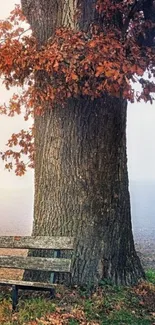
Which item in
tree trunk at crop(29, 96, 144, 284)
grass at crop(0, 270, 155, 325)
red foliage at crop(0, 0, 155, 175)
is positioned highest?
red foliage at crop(0, 0, 155, 175)

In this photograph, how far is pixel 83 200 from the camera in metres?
8.11

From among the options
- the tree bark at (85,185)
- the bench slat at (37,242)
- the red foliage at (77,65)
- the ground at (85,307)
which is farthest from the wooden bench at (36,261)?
the red foliage at (77,65)

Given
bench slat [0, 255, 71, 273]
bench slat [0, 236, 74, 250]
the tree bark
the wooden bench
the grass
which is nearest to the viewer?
the grass

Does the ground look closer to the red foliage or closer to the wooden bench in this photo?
the wooden bench

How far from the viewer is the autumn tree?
7453 millimetres

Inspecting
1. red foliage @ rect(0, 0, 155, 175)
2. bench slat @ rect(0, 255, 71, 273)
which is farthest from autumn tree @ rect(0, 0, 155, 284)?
bench slat @ rect(0, 255, 71, 273)

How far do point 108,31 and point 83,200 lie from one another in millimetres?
2771

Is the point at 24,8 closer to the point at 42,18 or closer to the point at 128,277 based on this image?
the point at 42,18

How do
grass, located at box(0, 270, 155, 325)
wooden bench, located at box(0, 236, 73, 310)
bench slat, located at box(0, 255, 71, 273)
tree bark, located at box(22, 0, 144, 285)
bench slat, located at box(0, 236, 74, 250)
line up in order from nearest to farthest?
grass, located at box(0, 270, 155, 325) → wooden bench, located at box(0, 236, 73, 310) → bench slat, located at box(0, 255, 71, 273) → bench slat, located at box(0, 236, 74, 250) → tree bark, located at box(22, 0, 144, 285)

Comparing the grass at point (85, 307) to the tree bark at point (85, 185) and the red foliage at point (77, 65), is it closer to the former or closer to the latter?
the tree bark at point (85, 185)

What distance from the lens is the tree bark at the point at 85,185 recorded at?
8086mm

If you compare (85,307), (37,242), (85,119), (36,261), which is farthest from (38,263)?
(85,119)

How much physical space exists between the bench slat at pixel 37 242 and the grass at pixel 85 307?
0.75m

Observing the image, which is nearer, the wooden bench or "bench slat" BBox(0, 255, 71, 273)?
the wooden bench
